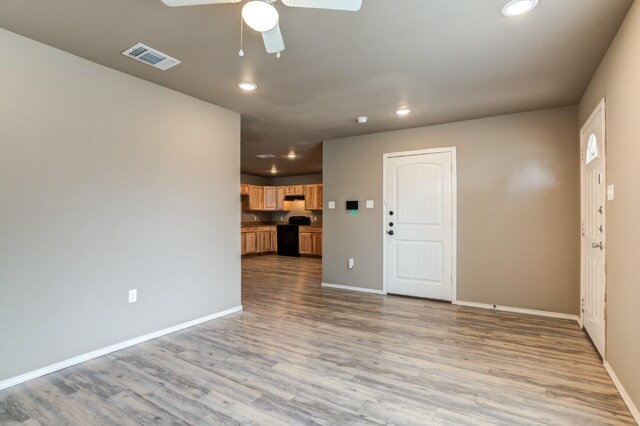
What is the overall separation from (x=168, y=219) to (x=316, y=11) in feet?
7.78

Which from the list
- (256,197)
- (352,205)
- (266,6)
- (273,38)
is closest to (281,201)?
(256,197)

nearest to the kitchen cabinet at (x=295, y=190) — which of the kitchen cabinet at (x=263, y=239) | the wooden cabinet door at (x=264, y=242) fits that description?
the kitchen cabinet at (x=263, y=239)

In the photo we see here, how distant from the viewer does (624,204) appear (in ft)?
6.88

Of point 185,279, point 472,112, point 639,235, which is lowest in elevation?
point 185,279

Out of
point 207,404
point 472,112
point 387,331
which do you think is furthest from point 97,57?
point 472,112

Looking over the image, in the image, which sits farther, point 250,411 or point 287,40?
point 287,40

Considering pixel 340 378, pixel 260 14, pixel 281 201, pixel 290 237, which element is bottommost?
pixel 340 378

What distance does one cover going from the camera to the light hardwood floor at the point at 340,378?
1963mm

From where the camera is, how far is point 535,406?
2.04 m

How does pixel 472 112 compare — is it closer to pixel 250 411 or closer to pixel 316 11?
pixel 316 11

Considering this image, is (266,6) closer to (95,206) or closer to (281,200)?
(95,206)

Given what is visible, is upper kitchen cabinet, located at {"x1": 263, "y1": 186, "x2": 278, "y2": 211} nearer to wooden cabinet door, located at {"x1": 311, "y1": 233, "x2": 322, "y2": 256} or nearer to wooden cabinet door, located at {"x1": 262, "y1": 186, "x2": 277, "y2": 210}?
wooden cabinet door, located at {"x1": 262, "y1": 186, "x2": 277, "y2": 210}

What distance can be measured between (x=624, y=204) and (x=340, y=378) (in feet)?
7.24

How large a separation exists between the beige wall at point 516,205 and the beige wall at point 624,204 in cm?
142
